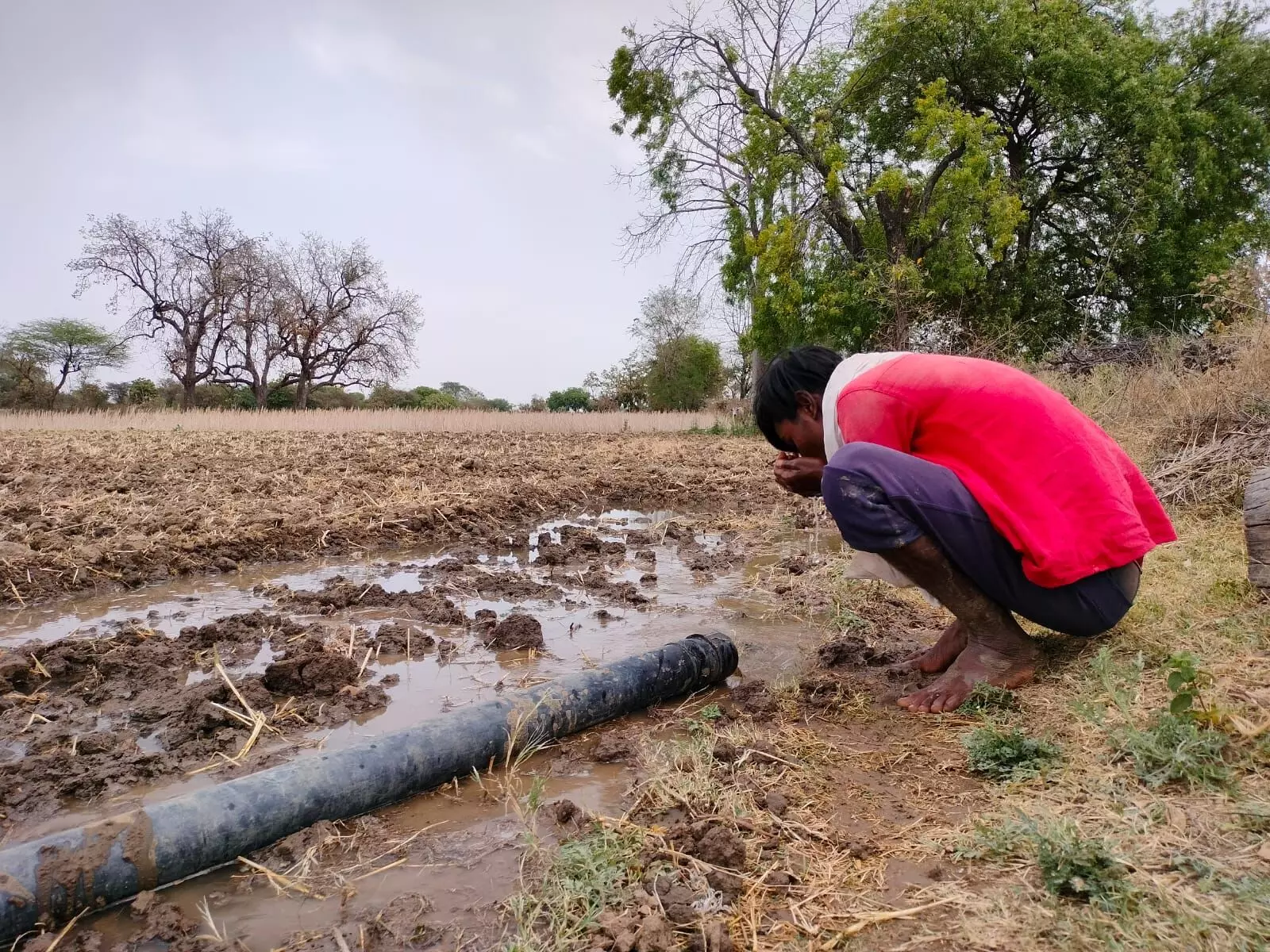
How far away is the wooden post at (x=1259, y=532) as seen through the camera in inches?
114

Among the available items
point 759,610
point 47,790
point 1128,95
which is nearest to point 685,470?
point 759,610

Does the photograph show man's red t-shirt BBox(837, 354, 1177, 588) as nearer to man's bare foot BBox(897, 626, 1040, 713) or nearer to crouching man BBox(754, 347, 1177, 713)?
crouching man BBox(754, 347, 1177, 713)

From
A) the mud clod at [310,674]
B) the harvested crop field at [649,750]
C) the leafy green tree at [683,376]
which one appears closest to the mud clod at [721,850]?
the harvested crop field at [649,750]

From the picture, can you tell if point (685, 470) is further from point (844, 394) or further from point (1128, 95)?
point (1128, 95)

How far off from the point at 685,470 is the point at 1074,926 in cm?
894

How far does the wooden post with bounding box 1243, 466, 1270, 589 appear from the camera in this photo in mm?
2898

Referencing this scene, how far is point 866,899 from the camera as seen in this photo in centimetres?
167

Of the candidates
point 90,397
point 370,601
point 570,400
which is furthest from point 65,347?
point 370,601

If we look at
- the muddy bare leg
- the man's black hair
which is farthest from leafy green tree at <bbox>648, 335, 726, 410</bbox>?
the muddy bare leg

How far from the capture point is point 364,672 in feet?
10.5

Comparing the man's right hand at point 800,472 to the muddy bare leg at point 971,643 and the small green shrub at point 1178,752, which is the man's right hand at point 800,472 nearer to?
the muddy bare leg at point 971,643

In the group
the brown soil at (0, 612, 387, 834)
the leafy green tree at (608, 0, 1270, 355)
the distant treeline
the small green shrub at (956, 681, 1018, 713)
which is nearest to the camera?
the brown soil at (0, 612, 387, 834)

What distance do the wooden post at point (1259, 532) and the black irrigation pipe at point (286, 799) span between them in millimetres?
2267

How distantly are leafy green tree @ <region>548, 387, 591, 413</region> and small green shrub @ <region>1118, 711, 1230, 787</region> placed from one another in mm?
53080
